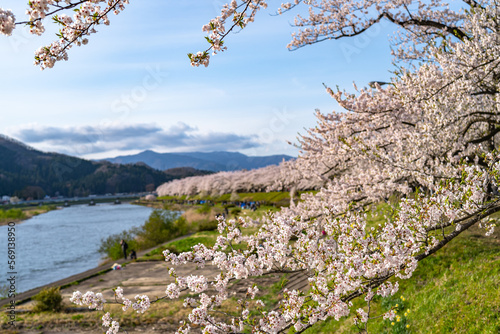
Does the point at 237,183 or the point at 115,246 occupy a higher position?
the point at 237,183

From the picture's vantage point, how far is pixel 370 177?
35.5ft

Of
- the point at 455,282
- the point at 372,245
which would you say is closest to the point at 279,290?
the point at 455,282

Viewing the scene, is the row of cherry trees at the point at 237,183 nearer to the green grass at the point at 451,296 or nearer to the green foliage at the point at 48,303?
the green grass at the point at 451,296

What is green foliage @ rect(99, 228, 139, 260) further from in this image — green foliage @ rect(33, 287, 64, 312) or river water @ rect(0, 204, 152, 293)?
green foliage @ rect(33, 287, 64, 312)

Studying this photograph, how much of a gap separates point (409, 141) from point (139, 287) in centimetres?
1350

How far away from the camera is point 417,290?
9.55m

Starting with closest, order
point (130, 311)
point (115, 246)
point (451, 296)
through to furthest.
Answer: point (451, 296)
point (130, 311)
point (115, 246)

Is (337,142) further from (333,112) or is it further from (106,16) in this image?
(106,16)

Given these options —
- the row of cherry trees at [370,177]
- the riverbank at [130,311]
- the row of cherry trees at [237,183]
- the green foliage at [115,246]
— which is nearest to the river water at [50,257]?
the green foliage at [115,246]

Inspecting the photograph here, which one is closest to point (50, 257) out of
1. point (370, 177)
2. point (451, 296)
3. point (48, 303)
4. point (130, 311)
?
point (48, 303)

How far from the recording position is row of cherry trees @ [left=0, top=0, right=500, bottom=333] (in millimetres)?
4594

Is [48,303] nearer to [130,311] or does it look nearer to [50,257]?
[130,311]

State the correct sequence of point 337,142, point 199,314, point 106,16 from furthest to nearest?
point 337,142 → point 199,314 → point 106,16

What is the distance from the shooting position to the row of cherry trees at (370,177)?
459cm
